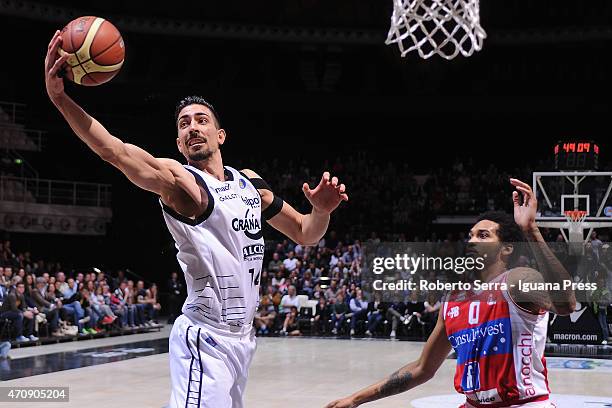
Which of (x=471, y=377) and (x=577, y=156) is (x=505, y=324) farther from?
(x=577, y=156)

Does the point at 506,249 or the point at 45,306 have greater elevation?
the point at 506,249

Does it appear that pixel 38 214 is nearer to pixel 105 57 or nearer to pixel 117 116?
pixel 117 116

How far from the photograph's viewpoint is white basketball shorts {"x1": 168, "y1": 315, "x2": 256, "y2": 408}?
3412mm

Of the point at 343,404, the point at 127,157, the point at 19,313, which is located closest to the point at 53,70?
the point at 127,157

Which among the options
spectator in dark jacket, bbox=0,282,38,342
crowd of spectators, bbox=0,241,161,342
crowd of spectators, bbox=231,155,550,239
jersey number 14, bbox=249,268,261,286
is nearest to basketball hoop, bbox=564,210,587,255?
crowd of spectators, bbox=231,155,550,239

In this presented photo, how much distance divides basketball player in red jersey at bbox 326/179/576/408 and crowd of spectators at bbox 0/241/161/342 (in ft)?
36.9

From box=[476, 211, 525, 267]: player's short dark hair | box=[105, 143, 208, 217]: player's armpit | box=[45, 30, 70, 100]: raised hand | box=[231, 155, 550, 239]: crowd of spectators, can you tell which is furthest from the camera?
box=[231, 155, 550, 239]: crowd of spectators

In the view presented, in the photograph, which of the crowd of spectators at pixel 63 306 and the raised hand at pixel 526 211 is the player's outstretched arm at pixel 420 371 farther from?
the crowd of spectators at pixel 63 306

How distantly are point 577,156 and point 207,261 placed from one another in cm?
1130

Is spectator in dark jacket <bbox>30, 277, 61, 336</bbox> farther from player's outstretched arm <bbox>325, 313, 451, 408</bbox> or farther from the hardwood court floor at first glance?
player's outstretched arm <bbox>325, 313, 451, 408</bbox>

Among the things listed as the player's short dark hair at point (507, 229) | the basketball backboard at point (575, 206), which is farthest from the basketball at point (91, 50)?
the basketball backboard at point (575, 206)

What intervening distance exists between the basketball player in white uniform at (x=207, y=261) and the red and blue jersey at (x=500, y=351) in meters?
A: 0.97

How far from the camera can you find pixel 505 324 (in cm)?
345

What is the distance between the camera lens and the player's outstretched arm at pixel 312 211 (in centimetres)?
401
